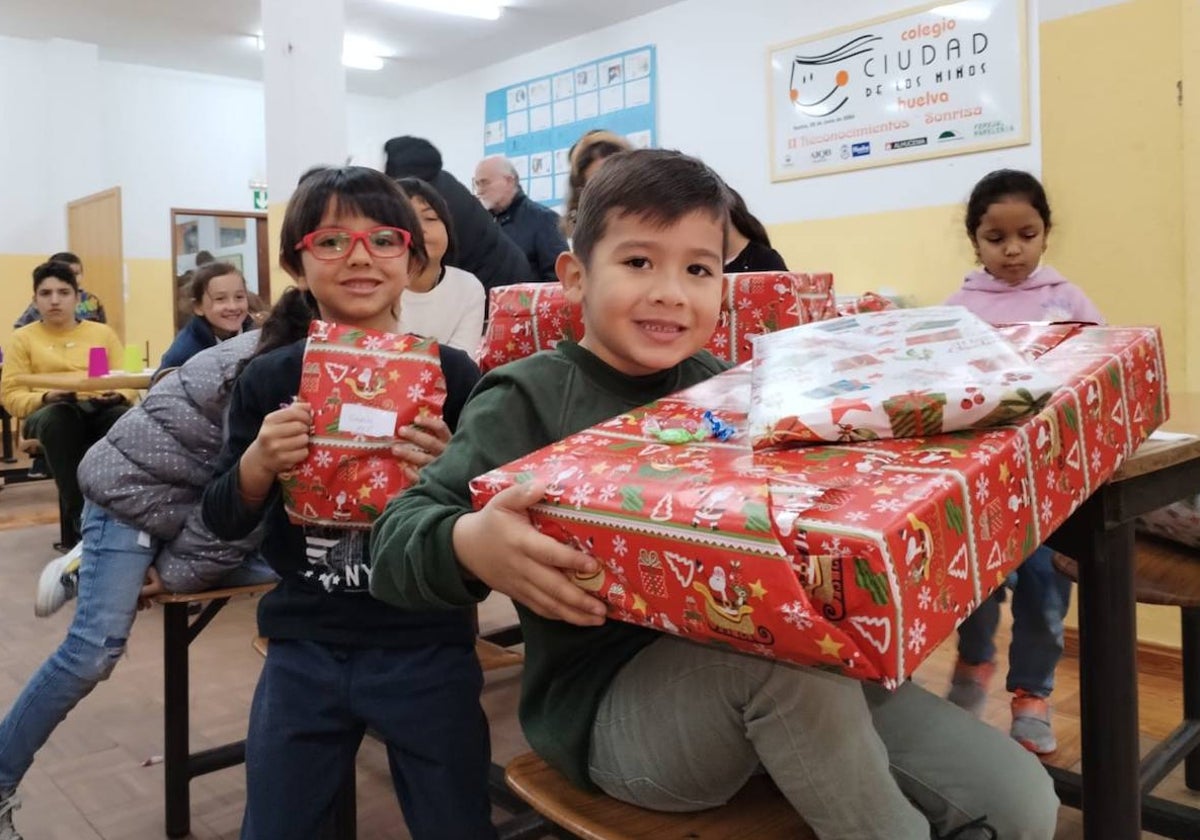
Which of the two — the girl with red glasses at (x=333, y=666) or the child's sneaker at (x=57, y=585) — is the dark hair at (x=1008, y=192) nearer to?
the girl with red glasses at (x=333, y=666)

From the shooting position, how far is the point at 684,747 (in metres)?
0.80

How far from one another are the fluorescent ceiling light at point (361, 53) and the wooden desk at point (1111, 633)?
22.7 ft

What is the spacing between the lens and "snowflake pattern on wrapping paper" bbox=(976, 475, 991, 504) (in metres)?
0.64

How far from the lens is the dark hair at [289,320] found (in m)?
1.42

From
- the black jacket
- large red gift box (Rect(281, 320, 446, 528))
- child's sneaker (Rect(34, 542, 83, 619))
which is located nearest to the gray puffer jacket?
child's sneaker (Rect(34, 542, 83, 619))

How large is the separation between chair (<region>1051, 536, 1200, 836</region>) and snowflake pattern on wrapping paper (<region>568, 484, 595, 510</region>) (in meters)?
0.79

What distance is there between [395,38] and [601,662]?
22.5 feet

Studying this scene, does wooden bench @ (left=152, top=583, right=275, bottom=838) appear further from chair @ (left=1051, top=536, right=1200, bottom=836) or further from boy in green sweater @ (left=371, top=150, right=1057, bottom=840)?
chair @ (left=1051, top=536, right=1200, bottom=836)

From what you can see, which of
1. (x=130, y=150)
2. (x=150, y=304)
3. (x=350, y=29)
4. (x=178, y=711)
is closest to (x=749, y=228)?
(x=178, y=711)

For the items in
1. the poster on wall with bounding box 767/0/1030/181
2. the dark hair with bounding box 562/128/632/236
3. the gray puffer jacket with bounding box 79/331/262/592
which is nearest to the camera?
the gray puffer jacket with bounding box 79/331/262/592

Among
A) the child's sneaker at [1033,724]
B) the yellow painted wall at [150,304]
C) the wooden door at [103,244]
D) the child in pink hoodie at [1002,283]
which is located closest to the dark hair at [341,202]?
the child in pink hoodie at [1002,283]

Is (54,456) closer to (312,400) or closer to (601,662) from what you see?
(312,400)

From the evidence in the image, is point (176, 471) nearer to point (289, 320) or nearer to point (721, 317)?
point (289, 320)

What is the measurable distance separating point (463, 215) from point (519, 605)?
1780 mm
